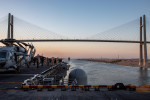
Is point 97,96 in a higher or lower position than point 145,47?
lower

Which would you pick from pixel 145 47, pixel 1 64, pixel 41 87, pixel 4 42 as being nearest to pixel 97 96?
pixel 41 87

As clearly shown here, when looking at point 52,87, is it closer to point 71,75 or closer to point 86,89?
point 86,89

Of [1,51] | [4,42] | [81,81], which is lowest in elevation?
[81,81]

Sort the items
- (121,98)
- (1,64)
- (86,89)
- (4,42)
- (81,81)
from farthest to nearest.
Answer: (4,42)
(1,64)
(81,81)
(86,89)
(121,98)

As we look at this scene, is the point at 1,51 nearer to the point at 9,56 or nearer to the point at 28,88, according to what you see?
the point at 9,56

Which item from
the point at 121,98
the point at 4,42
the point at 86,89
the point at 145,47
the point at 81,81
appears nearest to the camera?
the point at 121,98

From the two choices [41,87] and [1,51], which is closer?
[41,87]

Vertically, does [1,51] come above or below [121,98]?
above

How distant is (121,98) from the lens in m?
5.76

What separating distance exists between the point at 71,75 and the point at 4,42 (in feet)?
41.8

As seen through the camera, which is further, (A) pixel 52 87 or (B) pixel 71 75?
(B) pixel 71 75

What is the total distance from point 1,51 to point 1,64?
1721mm

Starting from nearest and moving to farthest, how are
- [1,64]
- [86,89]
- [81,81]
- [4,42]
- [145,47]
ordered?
1. [86,89]
2. [81,81]
3. [1,64]
4. [4,42]
5. [145,47]

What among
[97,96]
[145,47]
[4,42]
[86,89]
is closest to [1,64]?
[4,42]
